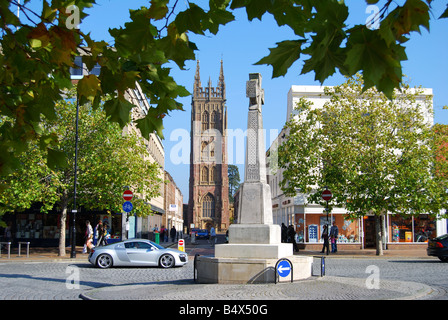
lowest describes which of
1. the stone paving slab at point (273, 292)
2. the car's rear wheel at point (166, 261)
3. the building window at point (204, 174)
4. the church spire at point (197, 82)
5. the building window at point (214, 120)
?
the car's rear wheel at point (166, 261)

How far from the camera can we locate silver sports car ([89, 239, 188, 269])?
69.3 ft

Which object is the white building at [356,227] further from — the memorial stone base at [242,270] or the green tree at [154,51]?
the green tree at [154,51]

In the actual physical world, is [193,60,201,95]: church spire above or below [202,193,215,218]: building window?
above

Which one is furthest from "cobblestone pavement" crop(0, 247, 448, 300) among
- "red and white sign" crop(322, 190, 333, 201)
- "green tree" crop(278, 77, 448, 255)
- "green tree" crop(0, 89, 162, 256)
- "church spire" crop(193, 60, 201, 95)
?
"church spire" crop(193, 60, 201, 95)

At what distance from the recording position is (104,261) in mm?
21125

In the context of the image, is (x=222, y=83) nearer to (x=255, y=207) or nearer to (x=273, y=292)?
(x=255, y=207)

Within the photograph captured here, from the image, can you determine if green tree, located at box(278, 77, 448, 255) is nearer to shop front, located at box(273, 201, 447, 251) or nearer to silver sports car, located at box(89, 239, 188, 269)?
shop front, located at box(273, 201, 447, 251)

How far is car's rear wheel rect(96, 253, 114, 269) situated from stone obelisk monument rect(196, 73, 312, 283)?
333 inches

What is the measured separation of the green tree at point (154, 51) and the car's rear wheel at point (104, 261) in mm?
16658

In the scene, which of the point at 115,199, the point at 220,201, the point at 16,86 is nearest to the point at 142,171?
the point at 115,199

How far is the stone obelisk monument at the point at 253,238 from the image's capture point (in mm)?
12688

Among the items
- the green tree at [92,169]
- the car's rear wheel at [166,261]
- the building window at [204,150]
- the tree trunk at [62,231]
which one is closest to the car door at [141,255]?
the car's rear wheel at [166,261]

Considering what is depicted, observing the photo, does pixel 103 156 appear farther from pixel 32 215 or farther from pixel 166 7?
pixel 166 7

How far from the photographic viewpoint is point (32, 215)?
3912 cm
